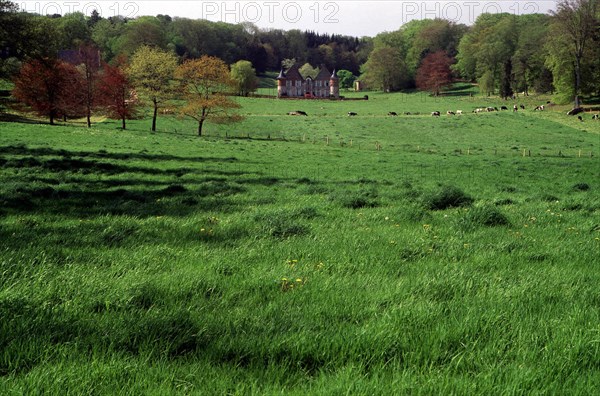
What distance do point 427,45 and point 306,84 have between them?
146 ft

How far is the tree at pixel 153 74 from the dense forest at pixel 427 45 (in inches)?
320

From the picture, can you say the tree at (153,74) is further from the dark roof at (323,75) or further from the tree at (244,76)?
the dark roof at (323,75)

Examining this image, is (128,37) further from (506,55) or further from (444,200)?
(444,200)

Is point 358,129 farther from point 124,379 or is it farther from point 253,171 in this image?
point 124,379

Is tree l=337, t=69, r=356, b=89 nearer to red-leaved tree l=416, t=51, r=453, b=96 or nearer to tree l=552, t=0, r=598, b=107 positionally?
red-leaved tree l=416, t=51, r=453, b=96

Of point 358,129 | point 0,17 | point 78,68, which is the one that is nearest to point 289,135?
point 358,129

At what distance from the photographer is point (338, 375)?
3.31 metres

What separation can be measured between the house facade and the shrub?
13653 cm

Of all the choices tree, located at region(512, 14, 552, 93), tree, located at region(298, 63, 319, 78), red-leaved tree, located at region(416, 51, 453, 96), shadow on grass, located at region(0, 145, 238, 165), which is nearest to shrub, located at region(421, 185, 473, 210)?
shadow on grass, located at region(0, 145, 238, 165)

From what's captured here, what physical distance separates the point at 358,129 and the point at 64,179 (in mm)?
55854

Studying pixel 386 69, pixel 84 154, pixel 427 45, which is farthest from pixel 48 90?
pixel 427 45

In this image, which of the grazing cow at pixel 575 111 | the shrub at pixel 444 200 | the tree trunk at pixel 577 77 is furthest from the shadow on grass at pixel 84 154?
the tree trunk at pixel 577 77

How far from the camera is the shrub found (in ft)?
39.5

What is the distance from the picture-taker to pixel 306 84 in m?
158
